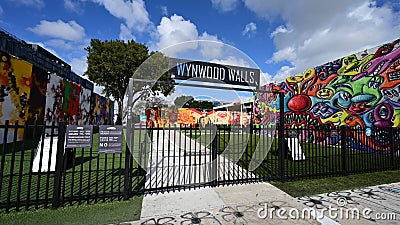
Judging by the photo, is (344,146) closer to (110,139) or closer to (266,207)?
(266,207)

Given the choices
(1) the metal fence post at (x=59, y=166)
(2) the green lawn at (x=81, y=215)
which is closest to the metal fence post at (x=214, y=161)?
(2) the green lawn at (x=81, y=215)

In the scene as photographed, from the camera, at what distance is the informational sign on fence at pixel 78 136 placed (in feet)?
10.8

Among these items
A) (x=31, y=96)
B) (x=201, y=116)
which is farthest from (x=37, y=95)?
(x=201, y=116)

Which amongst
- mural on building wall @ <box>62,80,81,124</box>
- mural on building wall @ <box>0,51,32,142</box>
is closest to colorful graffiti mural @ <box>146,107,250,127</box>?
mural on building wall @ <box>62,80,81,124</box>

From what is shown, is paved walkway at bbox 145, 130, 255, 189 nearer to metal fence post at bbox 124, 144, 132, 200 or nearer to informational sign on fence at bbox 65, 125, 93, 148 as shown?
metal fence post at bbox 124, 144, 132, 200

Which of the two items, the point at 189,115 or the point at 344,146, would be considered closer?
the point at 344,146

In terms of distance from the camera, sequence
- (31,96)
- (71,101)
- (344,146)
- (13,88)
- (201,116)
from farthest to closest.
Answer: (201,116) → (71,101) → (31,96) → (13,88) → (344,146)

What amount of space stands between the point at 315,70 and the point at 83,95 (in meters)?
17.8

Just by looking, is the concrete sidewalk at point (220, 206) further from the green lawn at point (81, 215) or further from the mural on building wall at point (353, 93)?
the mural on building wall at point (353, 93)

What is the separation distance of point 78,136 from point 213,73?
9.34ft

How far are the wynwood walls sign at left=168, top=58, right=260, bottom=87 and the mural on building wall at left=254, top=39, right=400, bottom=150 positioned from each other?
2818 mm

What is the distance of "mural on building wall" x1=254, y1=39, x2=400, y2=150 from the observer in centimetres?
811

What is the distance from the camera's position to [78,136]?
336 cm

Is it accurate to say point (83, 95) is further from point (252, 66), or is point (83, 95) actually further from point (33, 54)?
point (252, 66)
